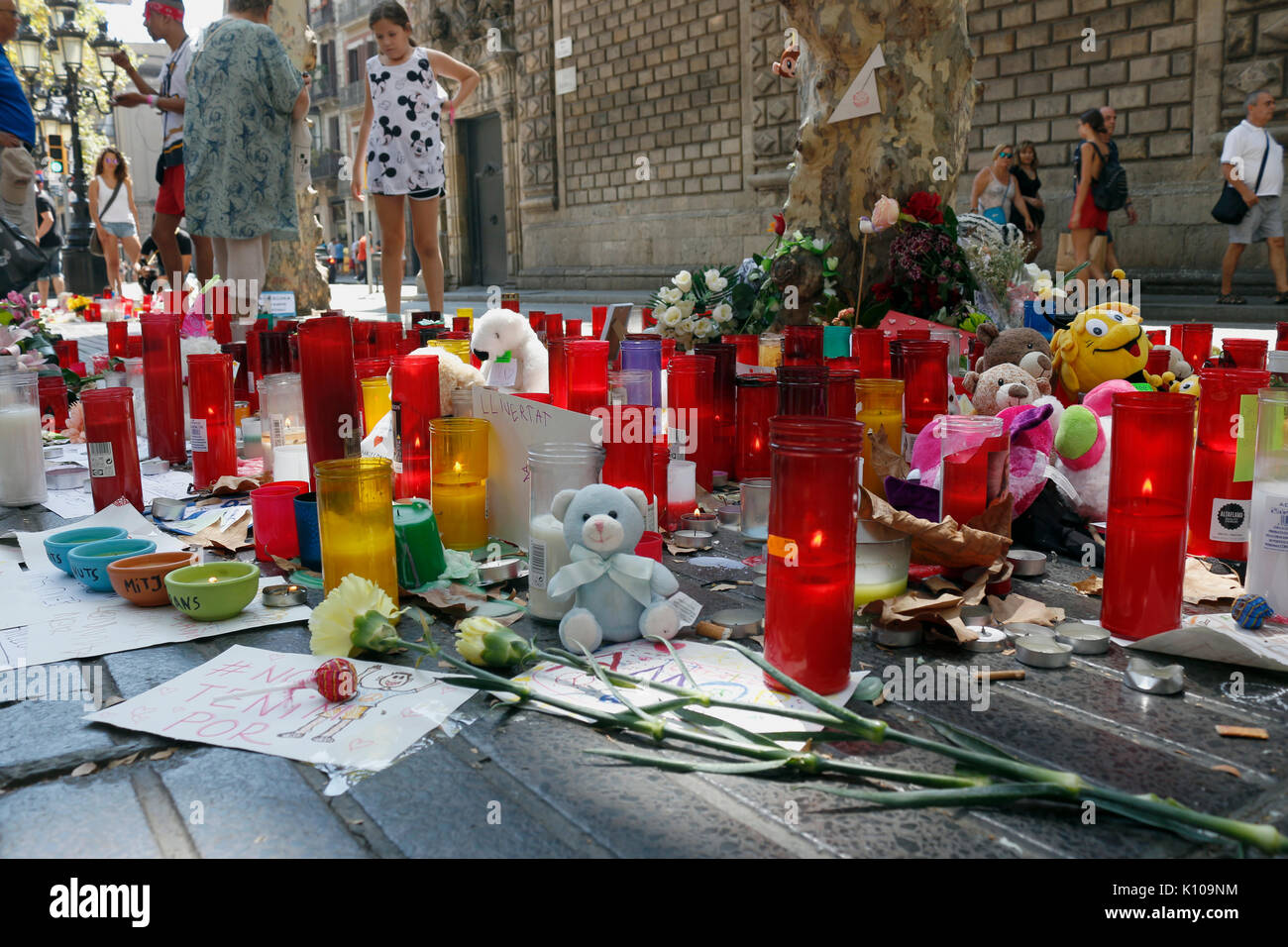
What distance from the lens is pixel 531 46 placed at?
16.5 m

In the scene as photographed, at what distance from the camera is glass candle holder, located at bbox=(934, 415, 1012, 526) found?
2.11 metres

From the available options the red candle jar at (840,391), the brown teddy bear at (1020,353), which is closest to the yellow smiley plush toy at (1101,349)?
the brown teddy bear at (1020,353)

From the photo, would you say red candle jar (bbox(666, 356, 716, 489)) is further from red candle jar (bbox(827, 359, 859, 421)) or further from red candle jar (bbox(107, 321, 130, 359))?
red candle jar (bbox(107, 321, 130, 359))

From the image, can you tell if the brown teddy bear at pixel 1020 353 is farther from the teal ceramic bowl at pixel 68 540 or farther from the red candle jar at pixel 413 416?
the teal ceramic bowl at pixel 68 540

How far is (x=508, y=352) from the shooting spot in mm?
2992

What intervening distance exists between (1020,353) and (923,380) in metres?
0.35

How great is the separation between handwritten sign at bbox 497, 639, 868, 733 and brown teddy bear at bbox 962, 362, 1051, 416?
1148mm

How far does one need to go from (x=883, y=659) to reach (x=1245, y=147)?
338 inches

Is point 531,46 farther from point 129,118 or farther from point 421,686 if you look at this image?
point 129,118

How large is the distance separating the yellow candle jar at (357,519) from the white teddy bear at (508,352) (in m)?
0.98

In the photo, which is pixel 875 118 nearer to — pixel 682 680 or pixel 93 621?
pixel 682 680

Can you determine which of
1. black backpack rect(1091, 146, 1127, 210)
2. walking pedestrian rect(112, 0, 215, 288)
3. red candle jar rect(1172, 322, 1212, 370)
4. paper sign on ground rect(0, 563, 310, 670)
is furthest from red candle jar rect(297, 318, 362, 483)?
black backpack rect(1091, 146, 1127, 210)

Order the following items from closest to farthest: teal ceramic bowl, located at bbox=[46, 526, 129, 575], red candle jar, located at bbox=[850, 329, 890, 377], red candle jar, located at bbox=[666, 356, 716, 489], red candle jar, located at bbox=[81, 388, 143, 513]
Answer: teal ceramic bowl, located at bbox=[46, 526, 129, 575] < red candle jar, located at bbox=[81, 388, 143, 513] < red candle jar, located at bbox=[666, 356, 716, 489] < red candle jar, located at bbox=[850, 329, 890, 377]

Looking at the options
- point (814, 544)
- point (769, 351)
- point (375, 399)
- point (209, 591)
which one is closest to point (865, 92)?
point (769, 351)
